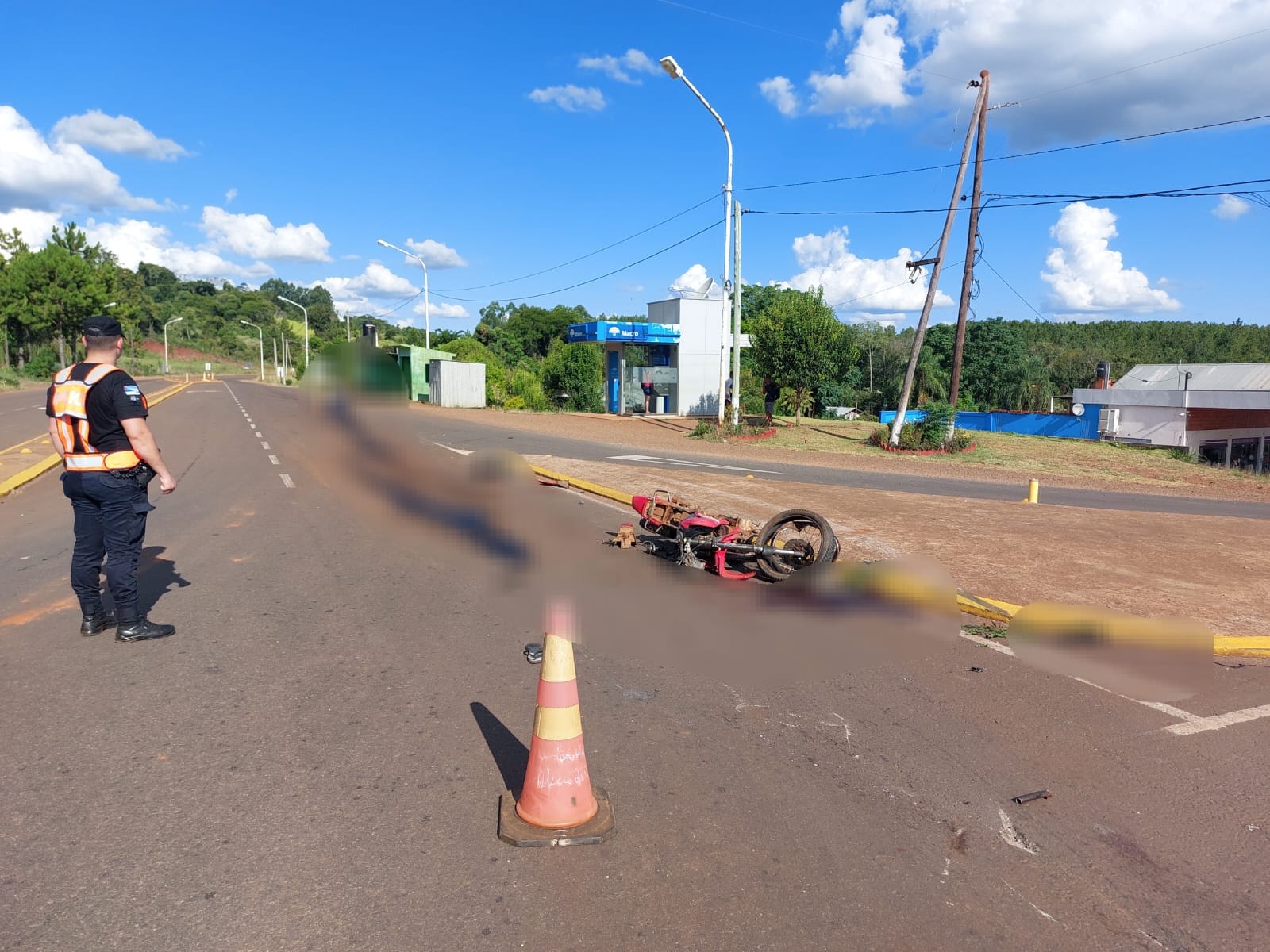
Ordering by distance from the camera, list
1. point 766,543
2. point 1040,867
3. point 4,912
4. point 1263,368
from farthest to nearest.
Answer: point 1263,368, point 766,543, point 1040,867, point 4,912

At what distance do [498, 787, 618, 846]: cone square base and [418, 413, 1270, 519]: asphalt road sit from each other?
9.42m

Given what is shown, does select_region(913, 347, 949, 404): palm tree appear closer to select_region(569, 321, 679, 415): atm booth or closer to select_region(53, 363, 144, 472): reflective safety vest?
select_region(569, 321, 679, 415): atm booth

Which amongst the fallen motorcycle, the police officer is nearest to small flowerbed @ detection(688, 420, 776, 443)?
the fallen motorcycle

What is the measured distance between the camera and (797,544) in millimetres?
7309

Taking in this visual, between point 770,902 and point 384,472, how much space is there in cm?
393

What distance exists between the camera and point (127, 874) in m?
2.98

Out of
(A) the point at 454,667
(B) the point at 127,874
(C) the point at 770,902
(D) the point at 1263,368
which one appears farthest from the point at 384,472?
(D) the point at 1263,368

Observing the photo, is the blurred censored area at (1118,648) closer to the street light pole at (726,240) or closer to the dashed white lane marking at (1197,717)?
the dashed white lane marking at (1197,717)

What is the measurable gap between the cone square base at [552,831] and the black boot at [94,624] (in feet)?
12.1

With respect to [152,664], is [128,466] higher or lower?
higher

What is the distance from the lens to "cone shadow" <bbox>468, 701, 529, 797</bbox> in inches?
147

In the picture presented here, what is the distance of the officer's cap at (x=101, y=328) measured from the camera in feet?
17.0

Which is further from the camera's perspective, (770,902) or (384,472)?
(384,472)

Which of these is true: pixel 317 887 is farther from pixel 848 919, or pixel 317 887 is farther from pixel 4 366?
pixel 4 366
